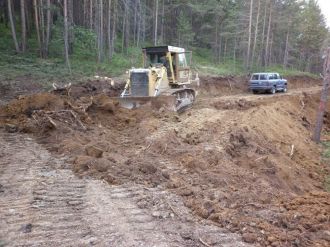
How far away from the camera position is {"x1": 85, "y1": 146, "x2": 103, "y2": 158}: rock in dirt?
29.7 ft

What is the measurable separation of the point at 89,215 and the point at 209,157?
4594 mm

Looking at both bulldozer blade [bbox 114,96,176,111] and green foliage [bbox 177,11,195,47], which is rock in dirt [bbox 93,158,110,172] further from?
green foliage [bbox 177,11,195,47]

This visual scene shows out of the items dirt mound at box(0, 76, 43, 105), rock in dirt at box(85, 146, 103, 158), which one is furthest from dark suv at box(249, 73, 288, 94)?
rock in dirt at box(85, 146, 103, 158)

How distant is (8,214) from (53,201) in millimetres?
788

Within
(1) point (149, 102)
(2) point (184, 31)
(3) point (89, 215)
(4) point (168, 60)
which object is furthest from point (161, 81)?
(2) point (184, 31)

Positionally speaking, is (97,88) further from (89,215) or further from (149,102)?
(89,215)

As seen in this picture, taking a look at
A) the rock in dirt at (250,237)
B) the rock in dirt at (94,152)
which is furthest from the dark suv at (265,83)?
the rock in dirt at (250,237)

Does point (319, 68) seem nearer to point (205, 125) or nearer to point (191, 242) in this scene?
point (205, 125)

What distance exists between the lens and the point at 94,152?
916cm

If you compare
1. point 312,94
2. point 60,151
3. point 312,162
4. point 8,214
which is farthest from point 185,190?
point 312,94

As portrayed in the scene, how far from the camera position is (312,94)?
91.1 ft

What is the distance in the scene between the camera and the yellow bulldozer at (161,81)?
15.8 m

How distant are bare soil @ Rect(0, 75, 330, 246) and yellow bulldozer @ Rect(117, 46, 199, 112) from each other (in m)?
0.86

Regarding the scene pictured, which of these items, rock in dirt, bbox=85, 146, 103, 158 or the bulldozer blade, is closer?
rock in dirt, bbox=85, 146, 103, 158
